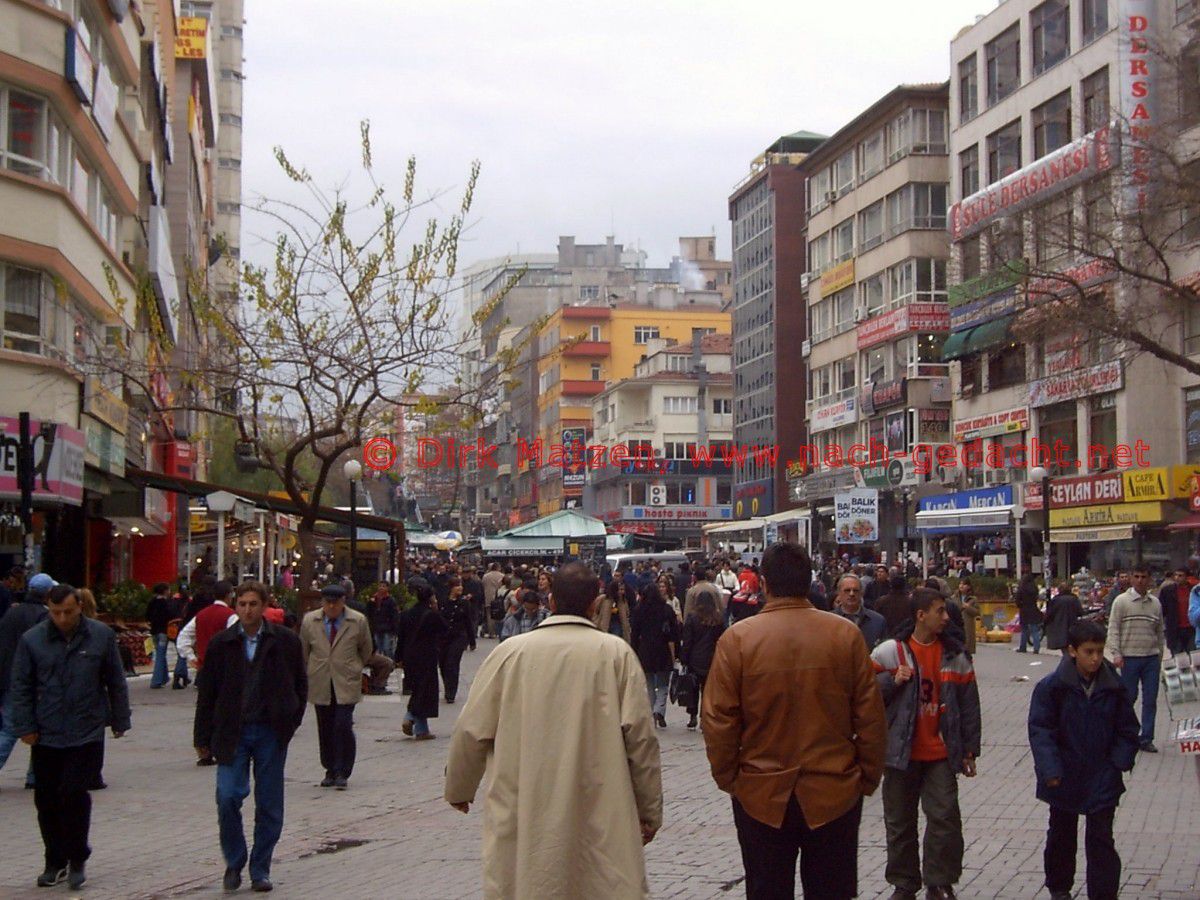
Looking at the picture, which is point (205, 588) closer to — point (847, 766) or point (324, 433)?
point (324, 433)

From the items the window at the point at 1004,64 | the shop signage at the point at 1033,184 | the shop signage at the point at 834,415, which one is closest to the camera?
the shop signage at the point at 1033,184

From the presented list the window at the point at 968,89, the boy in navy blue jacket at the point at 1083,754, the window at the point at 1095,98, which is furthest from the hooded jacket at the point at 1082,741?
the window at the point at 968,89

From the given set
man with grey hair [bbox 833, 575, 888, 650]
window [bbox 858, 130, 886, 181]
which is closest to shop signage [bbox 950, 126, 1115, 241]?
window [bbox 858, 130, 886, 181]

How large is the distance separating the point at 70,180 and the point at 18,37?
2956 millimetres

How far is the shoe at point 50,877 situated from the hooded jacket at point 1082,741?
5284mm

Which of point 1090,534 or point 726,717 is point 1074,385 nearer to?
point 1090,534

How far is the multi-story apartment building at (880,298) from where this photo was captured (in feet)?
200

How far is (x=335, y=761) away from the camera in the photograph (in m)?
13.7

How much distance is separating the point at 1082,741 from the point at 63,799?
5.40 metres

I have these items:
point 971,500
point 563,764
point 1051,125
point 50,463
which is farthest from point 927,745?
point 971,500

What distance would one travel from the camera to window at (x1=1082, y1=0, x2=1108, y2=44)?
154 ft

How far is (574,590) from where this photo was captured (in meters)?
5.93

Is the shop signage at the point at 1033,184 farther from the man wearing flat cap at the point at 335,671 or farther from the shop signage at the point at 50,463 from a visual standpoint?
the man wearing flat cap at the point at 335,671

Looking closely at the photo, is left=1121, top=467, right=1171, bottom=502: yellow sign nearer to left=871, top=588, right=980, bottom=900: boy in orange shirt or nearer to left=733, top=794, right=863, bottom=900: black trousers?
left=871, top=588, right=980, bottom=900: boy in orange shirt
